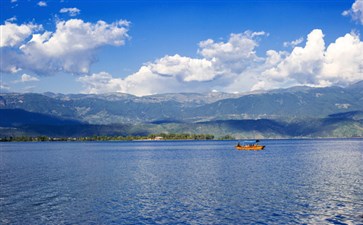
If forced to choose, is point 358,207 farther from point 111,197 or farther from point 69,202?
point 69,202

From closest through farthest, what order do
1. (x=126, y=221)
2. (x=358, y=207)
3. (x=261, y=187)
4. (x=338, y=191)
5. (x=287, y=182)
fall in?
1. (x=126, y=221)
2. (x=358, y=207)
3. (x=338, y=191)
4. (x=261, y=187)
5. (x=287, y=182)

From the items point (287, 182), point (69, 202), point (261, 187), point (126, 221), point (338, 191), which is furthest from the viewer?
point (287, 182)

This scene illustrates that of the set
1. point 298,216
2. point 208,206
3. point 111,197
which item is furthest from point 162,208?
point 298,216

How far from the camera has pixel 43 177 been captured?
355ft

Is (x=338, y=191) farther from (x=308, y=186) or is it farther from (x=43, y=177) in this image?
(x=43, y=177)

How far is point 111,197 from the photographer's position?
250ft

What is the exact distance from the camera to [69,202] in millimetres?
71562

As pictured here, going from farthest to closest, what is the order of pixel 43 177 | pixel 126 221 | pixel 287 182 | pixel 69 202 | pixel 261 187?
pixel 43 177, pixel 287 182, pixel 261 187, pixel 69 202, pixel 126 221

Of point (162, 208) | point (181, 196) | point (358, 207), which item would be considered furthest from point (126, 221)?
point (358, 207)

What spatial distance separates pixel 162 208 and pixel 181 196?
435 inches

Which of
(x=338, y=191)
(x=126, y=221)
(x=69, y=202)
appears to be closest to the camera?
(x=126, y=221)

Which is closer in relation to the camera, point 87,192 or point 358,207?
point 358,207

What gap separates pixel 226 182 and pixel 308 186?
1826cm

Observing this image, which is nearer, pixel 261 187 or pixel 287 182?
pixel 261 187
